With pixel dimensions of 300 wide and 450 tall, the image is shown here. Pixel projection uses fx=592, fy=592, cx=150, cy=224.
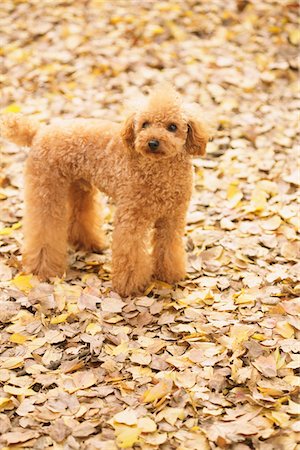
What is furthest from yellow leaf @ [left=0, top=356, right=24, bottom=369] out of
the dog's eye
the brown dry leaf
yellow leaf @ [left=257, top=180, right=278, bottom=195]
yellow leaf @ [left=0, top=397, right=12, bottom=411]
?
yellow leaf @ [left=257, top=180, right=278, bottom=195]

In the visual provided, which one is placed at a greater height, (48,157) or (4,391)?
(48,157)

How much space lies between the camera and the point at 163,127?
10.1 feet

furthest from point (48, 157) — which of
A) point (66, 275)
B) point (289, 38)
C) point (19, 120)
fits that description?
point (289, 38)

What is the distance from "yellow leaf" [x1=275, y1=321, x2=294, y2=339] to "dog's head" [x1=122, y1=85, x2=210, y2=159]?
104 centimetres

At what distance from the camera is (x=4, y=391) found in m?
2.78

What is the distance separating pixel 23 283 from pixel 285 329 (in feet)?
5.18

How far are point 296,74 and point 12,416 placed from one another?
4512 millimetres

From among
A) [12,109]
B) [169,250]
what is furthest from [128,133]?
[12,109]

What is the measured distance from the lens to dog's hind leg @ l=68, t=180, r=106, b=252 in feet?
12.9

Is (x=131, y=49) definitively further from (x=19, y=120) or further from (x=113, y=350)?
(x=113, y=350)

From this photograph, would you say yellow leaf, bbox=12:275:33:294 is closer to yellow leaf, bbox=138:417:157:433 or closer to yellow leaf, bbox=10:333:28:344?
yellow leaf, bbox=10:333:28:344

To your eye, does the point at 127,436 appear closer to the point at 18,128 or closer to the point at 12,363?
the point at 12,363

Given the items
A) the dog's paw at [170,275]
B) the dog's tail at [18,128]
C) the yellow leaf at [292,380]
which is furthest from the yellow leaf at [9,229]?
the yellow leaf at [292,380]

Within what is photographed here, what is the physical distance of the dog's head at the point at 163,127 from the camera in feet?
9.92
